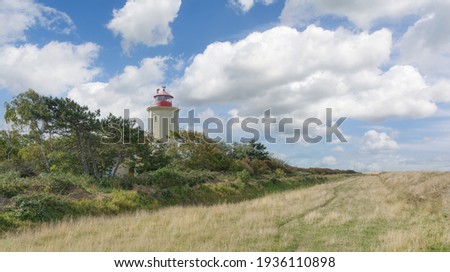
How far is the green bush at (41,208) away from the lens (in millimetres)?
13374

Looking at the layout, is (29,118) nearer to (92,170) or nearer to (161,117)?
(92,170)

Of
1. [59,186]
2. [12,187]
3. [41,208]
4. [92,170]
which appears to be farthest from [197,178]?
[41,208]

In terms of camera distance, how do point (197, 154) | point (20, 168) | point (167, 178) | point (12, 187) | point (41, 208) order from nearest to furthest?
point (41, 208), point (12, 187), point (167, 178), point (20, 168), point (197, 154)

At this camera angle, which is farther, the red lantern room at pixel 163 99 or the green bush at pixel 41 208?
the red lantern room at pixel 163 99

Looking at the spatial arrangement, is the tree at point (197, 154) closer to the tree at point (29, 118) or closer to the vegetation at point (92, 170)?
the vegetation at point (92, 170)

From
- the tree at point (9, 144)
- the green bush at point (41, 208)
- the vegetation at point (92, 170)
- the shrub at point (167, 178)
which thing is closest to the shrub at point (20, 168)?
the vegetation at point (92, 170)

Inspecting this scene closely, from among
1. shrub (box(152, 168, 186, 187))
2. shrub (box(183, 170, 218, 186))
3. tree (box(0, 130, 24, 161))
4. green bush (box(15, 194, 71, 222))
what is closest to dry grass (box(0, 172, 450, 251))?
green bush (box(15, 194, 71, 222))

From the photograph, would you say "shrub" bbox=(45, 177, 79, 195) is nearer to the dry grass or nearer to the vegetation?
the vegetation

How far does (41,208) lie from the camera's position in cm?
1388

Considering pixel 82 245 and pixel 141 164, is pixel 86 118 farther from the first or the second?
pixel 82 245

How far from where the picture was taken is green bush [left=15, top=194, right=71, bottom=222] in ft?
43.9

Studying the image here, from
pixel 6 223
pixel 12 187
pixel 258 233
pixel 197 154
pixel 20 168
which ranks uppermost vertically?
pixel 197 154
